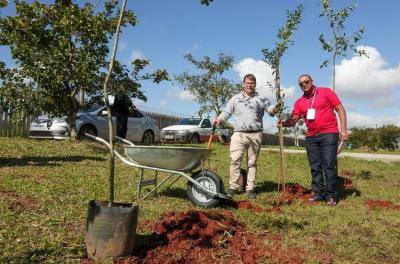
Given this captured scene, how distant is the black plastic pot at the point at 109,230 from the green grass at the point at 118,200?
237 mm

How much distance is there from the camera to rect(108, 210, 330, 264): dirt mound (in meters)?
3.90

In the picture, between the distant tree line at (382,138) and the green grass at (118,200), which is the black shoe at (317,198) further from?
the distant tree line at (382,138)

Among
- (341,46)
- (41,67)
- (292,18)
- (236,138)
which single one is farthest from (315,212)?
(41,67)

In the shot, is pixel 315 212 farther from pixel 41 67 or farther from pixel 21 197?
pixel 41 67

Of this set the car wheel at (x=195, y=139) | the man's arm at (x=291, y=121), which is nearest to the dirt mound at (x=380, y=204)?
the man's arm at (x=291, y=121)

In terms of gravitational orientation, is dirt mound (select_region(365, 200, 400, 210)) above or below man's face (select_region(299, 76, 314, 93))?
below

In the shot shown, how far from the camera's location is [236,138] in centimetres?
683

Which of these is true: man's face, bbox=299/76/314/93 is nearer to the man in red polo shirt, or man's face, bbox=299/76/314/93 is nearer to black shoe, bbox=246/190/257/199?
the man in red polo shirt

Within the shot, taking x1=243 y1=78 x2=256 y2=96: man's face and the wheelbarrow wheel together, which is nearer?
the wheelbarrow wheel

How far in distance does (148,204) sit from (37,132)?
35.1 feet

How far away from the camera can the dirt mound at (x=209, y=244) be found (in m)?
3.90

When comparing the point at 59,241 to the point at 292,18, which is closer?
the point at 59,241

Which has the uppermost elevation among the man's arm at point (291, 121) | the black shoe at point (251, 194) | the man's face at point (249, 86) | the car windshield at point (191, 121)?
the car windshield at point (191, 121)

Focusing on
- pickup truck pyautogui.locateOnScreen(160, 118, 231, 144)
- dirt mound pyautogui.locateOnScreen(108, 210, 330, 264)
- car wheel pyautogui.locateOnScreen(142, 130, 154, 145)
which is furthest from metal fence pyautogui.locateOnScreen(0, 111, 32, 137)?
dirt mound pyautogui.locateOnScreen(108, 210, 330, 264)
